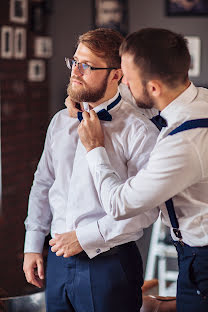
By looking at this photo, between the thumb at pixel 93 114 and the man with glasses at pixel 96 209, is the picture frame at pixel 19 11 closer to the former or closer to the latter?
the man with glasses at pixel 96 209

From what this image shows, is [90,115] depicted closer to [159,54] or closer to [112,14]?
[159,54]

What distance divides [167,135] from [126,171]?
0.88ft

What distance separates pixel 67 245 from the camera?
5.90 feet

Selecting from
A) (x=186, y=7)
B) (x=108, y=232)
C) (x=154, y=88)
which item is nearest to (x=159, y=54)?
(x=154, y=88)

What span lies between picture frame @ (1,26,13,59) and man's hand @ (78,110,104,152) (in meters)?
2.94

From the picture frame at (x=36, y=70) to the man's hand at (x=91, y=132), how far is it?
3286 millimetres

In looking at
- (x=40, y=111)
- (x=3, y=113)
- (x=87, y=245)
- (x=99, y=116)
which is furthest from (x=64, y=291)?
(x=40, y=111)

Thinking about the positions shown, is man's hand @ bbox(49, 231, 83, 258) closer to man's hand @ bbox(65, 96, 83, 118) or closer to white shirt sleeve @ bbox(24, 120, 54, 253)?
white shirt sleeve @ bbox(24, 120, 54, 253)

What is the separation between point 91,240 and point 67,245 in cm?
8

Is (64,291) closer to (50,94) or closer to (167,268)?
(167,268)

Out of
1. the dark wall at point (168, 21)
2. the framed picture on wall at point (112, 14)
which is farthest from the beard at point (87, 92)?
the framed picture on wall at point (112, 14)

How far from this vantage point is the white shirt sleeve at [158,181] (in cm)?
149

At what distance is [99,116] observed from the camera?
184 cm

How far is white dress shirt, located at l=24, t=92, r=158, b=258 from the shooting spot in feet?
5.77
